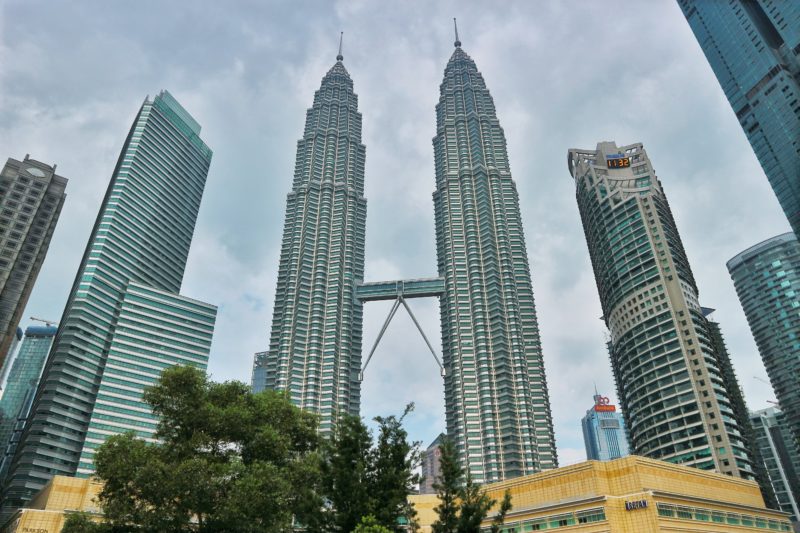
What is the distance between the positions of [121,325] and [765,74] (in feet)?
646

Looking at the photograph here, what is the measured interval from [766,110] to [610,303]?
7040 centimetres

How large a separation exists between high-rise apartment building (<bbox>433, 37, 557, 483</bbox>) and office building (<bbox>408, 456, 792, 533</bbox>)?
95.5m

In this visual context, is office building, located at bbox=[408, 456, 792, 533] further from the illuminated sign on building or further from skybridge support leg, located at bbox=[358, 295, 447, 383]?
skybridge support leg, located at bbox=[358, 295, 447, 383]

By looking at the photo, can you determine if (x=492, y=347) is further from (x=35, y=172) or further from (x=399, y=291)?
(x=35, y=172)

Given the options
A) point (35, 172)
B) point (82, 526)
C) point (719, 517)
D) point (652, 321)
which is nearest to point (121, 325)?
point (35, 172)

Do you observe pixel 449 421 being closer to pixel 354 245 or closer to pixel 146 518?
pixel 354 245

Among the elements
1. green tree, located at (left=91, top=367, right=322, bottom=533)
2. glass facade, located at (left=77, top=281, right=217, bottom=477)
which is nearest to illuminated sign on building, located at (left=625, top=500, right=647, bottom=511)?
green tree, located at (left=91, top=367, right=322, bottom=533)

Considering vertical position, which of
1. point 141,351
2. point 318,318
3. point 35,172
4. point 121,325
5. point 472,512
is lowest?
point 472,512

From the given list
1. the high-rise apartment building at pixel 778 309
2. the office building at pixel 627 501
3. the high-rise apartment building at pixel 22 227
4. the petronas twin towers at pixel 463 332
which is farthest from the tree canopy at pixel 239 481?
the high-rise apartment building at pixel 778 309

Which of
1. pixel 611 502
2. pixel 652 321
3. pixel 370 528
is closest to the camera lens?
pixel 370 528

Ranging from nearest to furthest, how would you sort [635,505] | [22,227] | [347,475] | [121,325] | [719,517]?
[347,475] → [635,505] → [719,517] → [121,325] → [22,227]

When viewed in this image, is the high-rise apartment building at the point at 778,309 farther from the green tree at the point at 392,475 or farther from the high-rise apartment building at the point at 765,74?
the green tree at the point at 392,475

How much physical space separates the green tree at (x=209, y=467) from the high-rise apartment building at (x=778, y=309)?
19577 cm

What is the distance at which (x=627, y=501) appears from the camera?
45.3 m
